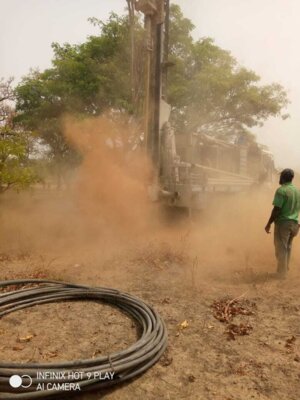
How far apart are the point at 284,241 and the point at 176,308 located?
2602 mm

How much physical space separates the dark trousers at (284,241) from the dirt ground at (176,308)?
24 cm

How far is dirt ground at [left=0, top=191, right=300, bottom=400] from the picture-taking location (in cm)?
327

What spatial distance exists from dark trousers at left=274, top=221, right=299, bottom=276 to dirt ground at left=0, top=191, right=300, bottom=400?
0.78 ft

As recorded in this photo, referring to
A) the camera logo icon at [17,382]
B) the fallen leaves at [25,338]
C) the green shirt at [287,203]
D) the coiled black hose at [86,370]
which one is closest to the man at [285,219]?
the green shirt at [287,203]

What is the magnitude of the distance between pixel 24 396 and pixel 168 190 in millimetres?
7747

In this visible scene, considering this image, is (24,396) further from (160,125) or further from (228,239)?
(160,125)

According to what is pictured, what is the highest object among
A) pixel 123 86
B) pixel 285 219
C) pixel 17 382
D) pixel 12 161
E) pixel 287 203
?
pixel 123 86

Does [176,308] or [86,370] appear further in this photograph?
[176,308]

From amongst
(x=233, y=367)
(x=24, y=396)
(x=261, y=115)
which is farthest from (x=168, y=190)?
(x=261, y=115)

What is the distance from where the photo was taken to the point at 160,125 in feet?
33.4

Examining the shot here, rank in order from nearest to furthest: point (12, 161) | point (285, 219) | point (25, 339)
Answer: point (25, 339), point (285, 219), point (12, 161)

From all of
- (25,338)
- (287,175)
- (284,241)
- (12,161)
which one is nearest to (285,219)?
(284,241)

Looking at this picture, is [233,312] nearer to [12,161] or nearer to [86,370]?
[86,370]

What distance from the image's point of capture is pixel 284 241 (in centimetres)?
632
